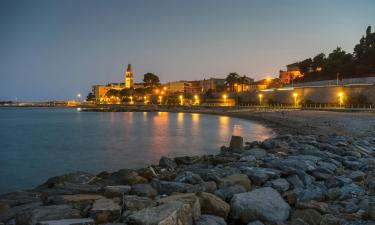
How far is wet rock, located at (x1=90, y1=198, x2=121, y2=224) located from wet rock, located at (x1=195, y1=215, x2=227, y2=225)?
3.93ft

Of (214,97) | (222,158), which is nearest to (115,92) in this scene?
(214,97)

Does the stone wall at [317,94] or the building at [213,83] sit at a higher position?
the building at [213,83]

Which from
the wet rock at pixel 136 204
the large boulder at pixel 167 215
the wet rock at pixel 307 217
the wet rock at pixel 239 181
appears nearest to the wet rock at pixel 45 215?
the wet rock at pixel 136 204

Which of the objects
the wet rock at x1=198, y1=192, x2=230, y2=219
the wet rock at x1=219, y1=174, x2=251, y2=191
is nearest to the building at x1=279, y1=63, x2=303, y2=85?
the wet rock at x1=219, y1=174, x2=251, y2=191

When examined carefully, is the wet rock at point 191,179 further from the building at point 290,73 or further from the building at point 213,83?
the building at point 213,83

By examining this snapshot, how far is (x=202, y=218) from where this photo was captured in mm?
4773

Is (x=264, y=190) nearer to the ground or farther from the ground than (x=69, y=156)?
farther from the ground

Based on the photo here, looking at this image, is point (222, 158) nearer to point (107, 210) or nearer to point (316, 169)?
point (316, 169)

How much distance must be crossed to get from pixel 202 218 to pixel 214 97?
107713mm

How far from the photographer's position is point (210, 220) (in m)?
4.74

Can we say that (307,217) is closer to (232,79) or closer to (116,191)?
(116,191)

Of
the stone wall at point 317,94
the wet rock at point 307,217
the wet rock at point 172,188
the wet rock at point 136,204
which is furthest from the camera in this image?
the stone wall at point 317,94

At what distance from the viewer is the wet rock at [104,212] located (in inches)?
188

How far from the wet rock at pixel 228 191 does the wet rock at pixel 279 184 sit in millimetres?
820
